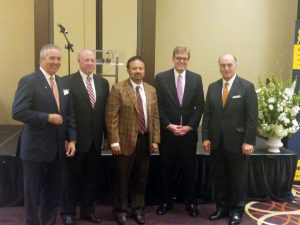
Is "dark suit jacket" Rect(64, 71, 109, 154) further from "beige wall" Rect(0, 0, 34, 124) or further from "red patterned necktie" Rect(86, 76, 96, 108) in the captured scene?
"beige wall" Rect(0, 0, 34, 124)

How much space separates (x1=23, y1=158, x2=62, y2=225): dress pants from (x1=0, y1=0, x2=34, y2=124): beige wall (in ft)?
10.9

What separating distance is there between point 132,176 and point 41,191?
2.69ft

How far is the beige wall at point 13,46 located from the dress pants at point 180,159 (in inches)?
131

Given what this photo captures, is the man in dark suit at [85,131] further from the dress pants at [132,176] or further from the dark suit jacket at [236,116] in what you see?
the dark suit jacket at [236,116]

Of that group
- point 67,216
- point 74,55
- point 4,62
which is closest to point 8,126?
point 4,62

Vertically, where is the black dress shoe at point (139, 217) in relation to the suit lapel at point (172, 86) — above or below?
below

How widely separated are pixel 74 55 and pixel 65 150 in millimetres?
3508

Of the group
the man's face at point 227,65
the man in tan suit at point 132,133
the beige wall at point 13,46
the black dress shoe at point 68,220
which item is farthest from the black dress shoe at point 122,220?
the beige wall at point 13,46

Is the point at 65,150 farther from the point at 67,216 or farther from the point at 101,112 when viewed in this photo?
the point at 67,216

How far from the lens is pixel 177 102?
10.4 feet

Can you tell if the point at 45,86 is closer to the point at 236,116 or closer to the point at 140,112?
the point at 140,112

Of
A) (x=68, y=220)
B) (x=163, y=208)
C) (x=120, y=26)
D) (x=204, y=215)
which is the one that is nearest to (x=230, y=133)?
(x=204, y=215)

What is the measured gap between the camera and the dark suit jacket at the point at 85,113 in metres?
2.90

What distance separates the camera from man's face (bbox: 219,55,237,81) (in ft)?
9.89
